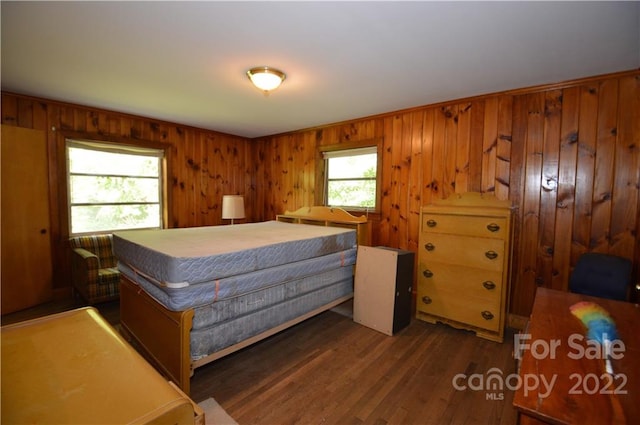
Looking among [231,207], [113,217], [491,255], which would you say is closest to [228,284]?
[491,255]

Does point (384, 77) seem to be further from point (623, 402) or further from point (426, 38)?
Result: point (623, 402)

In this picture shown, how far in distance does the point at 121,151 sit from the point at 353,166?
10.3ft

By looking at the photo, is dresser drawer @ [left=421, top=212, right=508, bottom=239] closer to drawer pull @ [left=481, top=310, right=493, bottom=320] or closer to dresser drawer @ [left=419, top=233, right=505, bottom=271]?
dresser drawer @ [left=419, top=233, right=505, bottom=271]

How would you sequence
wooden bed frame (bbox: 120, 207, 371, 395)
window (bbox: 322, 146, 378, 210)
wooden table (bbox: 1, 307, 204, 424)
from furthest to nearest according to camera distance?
window (bbox: 322, 146, 378, 210) → wooden bed frame (bbox: 120, 207, 371, 395) → wooden table (bbox: 1, 307, 204, 424)

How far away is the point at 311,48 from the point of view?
6.89 ft

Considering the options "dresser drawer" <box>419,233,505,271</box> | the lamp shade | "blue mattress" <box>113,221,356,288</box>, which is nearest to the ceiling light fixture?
"blue mattress" <box>113,221,356,288</box>

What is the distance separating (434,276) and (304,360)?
5.06ft

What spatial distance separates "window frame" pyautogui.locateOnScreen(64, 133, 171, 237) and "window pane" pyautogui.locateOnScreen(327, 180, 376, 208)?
242 cm

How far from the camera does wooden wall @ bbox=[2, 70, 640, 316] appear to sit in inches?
97.0

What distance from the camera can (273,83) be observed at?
8.15 ft

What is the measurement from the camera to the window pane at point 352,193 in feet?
13.2

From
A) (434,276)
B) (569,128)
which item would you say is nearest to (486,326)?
(434,276)

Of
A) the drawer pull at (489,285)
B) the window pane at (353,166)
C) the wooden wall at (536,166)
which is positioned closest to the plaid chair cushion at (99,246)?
the window pane at (353,166)

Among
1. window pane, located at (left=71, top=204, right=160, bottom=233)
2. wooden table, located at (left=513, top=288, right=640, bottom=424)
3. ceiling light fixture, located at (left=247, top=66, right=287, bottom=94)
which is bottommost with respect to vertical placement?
wooden table, located at (left=513, top=288, right=640, bottom=424)
